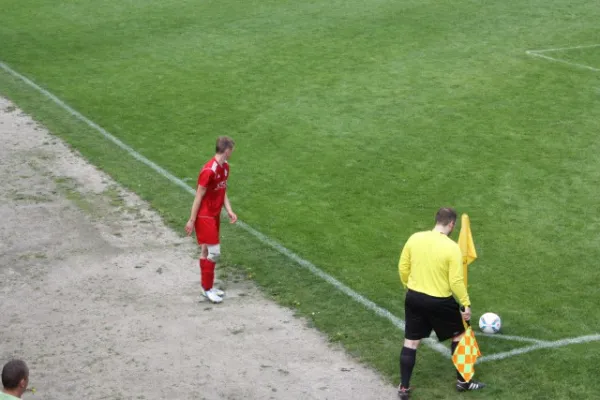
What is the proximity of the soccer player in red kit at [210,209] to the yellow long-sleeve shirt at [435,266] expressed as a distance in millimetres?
A: 2752

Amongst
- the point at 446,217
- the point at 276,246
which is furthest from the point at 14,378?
the point at 276,246

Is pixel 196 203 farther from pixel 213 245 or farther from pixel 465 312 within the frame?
pixel 465 312

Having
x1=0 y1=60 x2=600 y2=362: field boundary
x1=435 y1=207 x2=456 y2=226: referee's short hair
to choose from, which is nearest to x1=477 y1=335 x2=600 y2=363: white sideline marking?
x1=0 y1=60 x2=600 y2=362: field boundary

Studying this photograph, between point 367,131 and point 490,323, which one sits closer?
point 490,323

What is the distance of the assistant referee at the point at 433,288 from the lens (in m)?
8.66

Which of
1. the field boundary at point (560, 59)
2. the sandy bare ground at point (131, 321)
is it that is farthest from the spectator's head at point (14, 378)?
the field boundary at point (560, 59)

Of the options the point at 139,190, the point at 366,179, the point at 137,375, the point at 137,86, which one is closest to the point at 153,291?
the point at 137,375

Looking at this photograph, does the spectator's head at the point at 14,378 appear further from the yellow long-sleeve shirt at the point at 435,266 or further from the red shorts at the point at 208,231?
the red shorts at the point at 208,231

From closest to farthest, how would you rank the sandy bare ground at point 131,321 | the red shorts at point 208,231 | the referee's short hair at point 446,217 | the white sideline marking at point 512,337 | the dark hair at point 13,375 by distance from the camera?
the dark hair at point 13,375 → the referee's short hair at point 446,217 → the sandy bare ground at point 131,321 → the white sideline marking at point 512,337 → the red shorts at point 208,231

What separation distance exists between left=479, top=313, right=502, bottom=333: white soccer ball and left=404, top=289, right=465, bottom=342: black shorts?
51.3 inches

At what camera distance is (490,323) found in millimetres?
10227

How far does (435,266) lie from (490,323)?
185 cm

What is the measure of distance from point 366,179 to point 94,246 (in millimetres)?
4517

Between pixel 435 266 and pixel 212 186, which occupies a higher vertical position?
pixel 435 266
